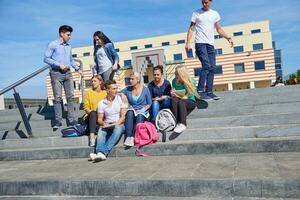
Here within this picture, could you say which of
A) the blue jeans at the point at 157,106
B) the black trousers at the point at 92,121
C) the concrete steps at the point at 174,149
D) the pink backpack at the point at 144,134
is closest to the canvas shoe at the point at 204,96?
the blue jeans at the point at 157,106

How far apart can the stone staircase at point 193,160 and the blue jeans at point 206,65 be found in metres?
0.43

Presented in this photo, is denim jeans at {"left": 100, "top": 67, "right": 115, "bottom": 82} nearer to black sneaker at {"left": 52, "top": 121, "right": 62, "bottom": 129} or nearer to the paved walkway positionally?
black sneaker at {"left": 52, "top": 121, "right": 62, "bottom": 129}

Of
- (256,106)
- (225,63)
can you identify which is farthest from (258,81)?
(256,106)

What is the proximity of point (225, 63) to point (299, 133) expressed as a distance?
146ft

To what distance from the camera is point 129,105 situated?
19.8 feet

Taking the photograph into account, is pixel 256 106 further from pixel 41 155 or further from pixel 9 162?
pixel 9 162

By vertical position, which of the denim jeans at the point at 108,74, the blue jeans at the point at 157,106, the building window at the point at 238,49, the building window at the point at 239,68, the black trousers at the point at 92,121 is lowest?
the black trousers at the point at 92,121

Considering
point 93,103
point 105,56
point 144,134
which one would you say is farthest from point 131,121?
point 105,56

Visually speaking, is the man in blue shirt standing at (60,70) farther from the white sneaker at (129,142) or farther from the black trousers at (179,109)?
the black trousers at (179,109)

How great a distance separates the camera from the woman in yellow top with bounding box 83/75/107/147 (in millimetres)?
5797

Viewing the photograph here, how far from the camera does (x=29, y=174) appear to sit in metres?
4.64

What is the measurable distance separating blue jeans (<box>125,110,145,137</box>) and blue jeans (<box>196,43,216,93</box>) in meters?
1.69

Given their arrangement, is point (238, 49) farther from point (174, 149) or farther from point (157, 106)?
point (174, 149)

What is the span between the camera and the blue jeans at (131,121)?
18.3ft
